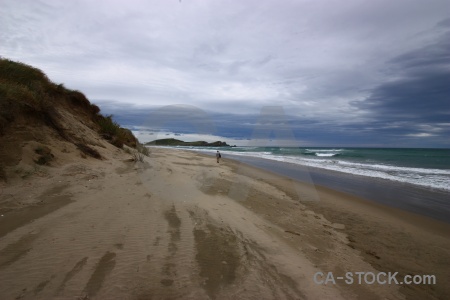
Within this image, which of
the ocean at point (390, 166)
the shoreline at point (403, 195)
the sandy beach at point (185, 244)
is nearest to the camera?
the sandy beach at point (185, 244)

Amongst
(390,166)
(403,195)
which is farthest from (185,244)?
(390,166)

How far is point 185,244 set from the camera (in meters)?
4.69

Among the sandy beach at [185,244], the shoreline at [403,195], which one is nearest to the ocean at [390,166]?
the shoreline at [403,195]

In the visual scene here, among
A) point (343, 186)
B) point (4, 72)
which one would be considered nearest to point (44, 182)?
point (4, 72)

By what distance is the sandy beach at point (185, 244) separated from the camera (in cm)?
344

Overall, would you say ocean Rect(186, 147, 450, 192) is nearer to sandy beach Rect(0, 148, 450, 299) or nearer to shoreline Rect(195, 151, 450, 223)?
shoreline Rect(195, 151, 450, 223)

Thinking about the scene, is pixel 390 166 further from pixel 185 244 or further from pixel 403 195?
pixel 185 244

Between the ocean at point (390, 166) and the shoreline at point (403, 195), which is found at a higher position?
the ocean at point (390, 166)

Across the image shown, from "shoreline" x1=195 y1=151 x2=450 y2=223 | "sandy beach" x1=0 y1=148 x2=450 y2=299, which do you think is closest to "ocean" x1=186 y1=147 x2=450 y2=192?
"shoreline" x1=195 y1=151 x2=450 y2=223

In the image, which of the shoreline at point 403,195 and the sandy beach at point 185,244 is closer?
the sandy beach at point 185,244

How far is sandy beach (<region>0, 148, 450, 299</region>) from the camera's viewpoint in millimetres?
3438

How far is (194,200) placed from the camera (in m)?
7.67

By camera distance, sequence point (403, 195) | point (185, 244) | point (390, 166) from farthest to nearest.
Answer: point (390, 166) < point (403, 195) < point (185, 244)

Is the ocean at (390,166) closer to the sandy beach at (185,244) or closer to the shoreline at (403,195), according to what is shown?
Result: the shoreline at (403,195)
